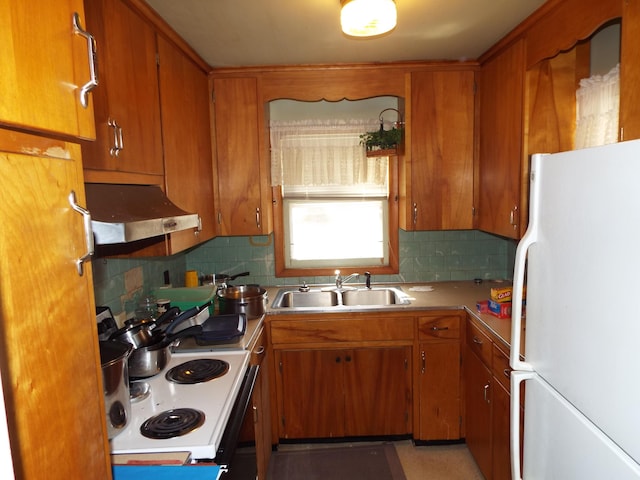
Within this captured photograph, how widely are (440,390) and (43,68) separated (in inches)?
99.3

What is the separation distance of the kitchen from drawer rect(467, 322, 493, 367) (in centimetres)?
55

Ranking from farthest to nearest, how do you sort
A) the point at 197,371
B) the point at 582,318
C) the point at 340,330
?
the point at 340,330 < the point at 197,371 < the point at 582,318

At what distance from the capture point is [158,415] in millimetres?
1393

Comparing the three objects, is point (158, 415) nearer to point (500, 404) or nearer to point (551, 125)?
point (500, 404)

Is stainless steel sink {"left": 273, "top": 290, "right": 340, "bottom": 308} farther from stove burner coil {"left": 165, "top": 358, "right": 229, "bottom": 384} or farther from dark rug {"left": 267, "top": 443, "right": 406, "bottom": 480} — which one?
stove burner coil {"left": 165, "top": 358, "right": 229, "bottom": 384}

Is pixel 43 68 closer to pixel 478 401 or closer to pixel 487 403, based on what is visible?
pixel 487 403

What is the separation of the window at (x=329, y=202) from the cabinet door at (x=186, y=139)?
1.97ft

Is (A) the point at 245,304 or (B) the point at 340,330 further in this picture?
(B) the point at 340,330

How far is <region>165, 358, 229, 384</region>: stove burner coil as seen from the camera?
5.42 ft

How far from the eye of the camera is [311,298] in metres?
2.97

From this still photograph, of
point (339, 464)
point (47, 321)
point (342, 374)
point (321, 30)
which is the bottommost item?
point (339, 464)

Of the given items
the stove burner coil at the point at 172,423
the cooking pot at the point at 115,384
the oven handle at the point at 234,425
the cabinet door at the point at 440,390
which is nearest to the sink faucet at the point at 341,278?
the cabinet door at the point at 440,390

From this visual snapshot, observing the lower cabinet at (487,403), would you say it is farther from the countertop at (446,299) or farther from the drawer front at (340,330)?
the drawer front at (340,330)

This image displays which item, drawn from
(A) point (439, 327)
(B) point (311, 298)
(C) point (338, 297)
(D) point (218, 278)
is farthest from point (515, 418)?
(D) point (218, 278)
